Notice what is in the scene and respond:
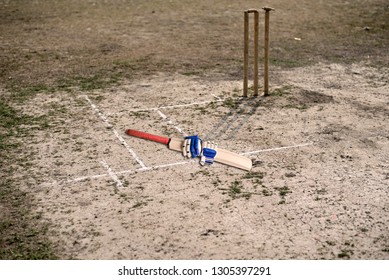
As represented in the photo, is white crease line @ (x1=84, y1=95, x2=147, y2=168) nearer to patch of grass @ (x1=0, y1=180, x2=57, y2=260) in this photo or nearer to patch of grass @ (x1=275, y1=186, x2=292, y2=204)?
patch of grass @ (x1=0, y1=180, x2=57, y2=260)

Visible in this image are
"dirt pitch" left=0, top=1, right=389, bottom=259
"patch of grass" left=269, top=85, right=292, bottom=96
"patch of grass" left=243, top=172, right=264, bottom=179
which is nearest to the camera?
"dirt pitch" left=0, top=1, right=389, bottom=259

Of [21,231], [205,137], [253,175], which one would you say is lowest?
[21,231]

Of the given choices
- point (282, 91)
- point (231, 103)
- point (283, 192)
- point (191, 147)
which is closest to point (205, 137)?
point (191, 147)

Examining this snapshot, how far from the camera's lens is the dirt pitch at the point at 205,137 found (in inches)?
276

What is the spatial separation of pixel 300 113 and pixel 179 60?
15.9ft

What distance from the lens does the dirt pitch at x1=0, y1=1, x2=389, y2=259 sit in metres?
7.00

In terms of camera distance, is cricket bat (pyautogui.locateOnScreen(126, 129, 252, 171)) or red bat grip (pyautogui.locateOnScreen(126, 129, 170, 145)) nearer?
cricket bat (pyautogui.locateOnScreen(126, 129, 252, 171))

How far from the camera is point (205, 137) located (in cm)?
991

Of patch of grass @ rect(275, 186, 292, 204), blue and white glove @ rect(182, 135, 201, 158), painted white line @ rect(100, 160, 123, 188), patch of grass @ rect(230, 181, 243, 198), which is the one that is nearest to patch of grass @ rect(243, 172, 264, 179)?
patch of grass @ rect(230, 181, 243, 198)

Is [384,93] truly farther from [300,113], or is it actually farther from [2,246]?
[2,246]

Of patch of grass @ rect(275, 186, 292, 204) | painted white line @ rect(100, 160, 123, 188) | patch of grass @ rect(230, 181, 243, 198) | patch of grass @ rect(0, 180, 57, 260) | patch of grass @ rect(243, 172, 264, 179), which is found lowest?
patch of grass @ rect(0, 180, 57, 260)

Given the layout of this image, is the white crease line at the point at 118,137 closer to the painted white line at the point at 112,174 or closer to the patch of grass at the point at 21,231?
the painted white line at the point at 112,174

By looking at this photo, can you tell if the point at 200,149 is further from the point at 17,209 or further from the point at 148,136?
the point at 17,209

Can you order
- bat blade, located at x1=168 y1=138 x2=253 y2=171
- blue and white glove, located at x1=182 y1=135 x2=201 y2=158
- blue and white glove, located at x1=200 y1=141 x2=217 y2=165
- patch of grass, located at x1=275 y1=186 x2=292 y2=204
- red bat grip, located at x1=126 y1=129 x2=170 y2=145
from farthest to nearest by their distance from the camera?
red bat grip, located at x1=126 y1=129 x2=170 y2=145 < blue and white glove, located at x1=182 y1=135 x2=201 y2=158 < blue and white glove, located at x1=200 y1=141 x2=217 y2=165 < bat blade, located at x1=168 y1=138 x2=253 y2=171 < patch of grass, located at x1=275 y1=186 x2=292 y2=204
